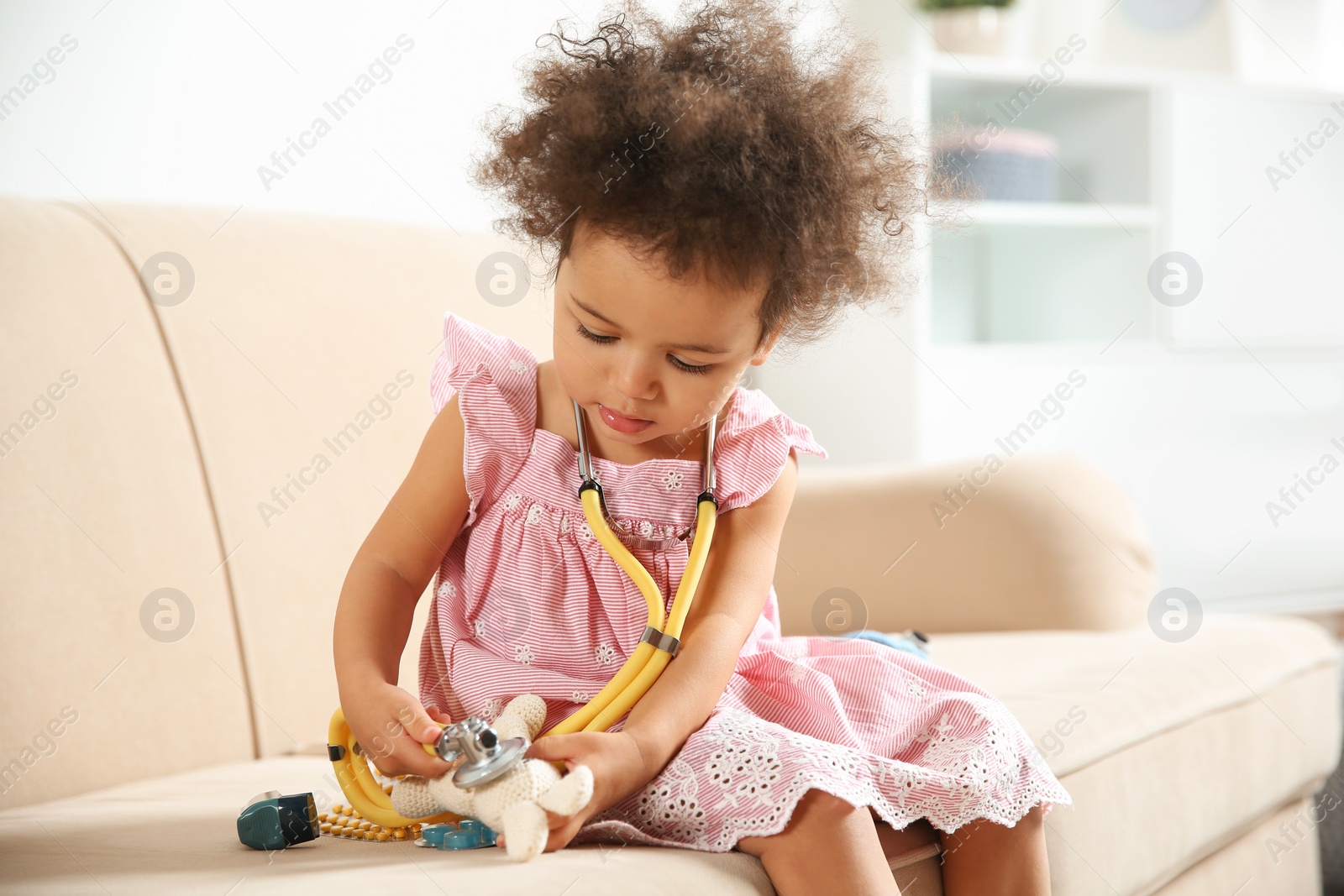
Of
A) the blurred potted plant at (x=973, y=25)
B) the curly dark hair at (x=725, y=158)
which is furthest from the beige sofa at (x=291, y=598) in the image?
the blurred potted plant at (x=973, y=25)

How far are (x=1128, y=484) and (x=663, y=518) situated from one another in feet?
7.32

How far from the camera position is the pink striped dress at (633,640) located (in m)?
0.87

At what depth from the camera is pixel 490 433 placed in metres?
0.97

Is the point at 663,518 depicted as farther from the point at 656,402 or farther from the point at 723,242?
the point at 723,242

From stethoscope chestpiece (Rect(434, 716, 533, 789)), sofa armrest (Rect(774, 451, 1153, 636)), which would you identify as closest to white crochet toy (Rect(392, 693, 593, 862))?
stethoscope chestpiece (Rect(434, 716, 533, 789))

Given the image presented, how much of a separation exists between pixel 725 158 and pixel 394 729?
46 cm

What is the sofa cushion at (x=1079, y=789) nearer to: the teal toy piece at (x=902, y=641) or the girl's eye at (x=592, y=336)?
the teal toy piece at (x=902, y=641)

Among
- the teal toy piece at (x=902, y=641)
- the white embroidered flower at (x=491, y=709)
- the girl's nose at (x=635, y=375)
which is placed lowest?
the teal toy piece at (x=902, y=641)

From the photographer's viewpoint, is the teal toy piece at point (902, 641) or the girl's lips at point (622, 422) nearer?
the girl's lips at point (622, 422)

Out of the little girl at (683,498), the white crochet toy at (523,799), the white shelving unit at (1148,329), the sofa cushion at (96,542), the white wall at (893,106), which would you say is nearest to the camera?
the white crochet toy at (523,799)

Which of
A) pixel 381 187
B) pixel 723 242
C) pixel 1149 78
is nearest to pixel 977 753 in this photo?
pixel 723 242

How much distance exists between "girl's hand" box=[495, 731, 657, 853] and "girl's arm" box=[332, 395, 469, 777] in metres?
0.08

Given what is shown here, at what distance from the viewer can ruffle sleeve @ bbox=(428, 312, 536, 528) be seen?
3.18ft

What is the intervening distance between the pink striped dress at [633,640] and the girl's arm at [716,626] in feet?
0.06
